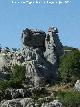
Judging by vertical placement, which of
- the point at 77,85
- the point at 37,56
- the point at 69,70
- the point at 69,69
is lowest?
the point at 77,85

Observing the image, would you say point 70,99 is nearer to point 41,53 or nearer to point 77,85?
point 77,85

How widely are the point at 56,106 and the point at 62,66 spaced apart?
4114cm

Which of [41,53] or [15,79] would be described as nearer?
[15,79]

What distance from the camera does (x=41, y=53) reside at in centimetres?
14212

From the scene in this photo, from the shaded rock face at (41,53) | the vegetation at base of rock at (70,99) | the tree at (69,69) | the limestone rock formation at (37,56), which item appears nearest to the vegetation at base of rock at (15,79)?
the limestone rock formation at (37,56)

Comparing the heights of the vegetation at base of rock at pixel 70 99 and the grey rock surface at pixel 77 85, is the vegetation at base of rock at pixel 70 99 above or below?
below

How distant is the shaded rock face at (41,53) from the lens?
425ft

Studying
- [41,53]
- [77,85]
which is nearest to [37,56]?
[41,53]

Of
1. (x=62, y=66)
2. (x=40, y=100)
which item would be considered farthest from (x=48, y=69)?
(x=40, y=100)

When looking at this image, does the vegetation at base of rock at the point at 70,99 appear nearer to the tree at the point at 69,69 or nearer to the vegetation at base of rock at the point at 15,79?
the vegetation at base of rock at the point at 15,79

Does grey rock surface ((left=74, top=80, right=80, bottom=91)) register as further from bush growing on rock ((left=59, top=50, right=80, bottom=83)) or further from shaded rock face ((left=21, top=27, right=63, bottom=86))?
shaded rock face ((left=21, top=27, right=63, bottom=86))

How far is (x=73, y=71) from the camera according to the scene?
128 meters

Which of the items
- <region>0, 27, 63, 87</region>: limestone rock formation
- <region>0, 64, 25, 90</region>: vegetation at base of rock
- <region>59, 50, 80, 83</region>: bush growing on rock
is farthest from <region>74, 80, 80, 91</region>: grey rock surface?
<region>0, 64, 25, 90</region>: vegetation at base of rock

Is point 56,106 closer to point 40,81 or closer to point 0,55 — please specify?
point 40,81
